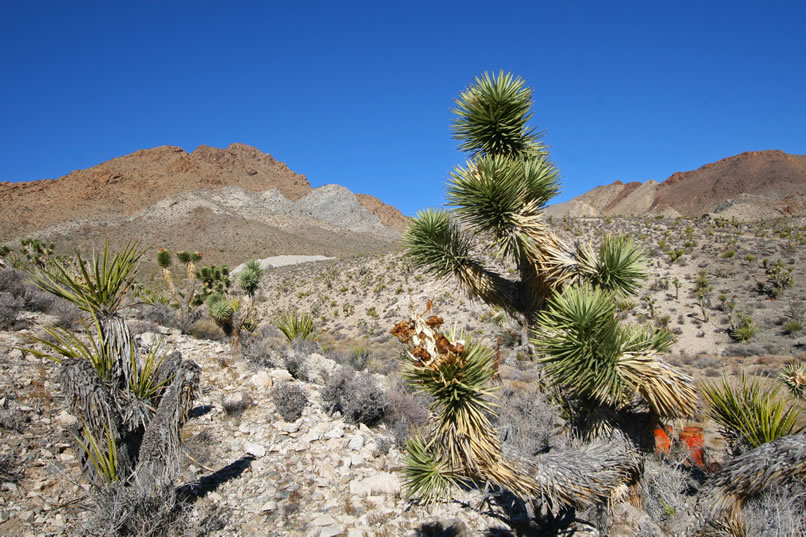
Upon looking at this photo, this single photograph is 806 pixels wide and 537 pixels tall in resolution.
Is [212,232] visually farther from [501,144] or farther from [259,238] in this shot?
[501,144]

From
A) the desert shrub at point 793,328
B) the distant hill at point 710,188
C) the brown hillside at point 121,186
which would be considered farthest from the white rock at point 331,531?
the brown hillside at point 121,186

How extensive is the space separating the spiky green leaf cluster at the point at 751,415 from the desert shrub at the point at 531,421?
2075 millimetres

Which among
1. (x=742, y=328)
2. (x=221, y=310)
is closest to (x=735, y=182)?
(x=742, y=328)

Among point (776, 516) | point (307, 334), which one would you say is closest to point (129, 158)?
point (307, 334)

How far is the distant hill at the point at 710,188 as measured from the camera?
242ft

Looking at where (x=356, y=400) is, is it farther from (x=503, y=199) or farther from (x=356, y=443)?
(x=503, y=199)

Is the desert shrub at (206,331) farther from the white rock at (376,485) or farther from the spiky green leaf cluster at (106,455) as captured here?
the spiky green leaf cluster at (106,455)

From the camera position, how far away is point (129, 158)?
10081 cm

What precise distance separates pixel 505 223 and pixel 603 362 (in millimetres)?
1894

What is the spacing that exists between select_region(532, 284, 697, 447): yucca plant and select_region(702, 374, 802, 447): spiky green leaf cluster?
0.63 meters

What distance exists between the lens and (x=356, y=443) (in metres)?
7.23

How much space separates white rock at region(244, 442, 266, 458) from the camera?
659 cm

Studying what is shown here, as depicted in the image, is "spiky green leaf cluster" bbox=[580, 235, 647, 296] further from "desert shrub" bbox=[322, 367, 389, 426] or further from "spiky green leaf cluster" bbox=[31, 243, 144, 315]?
"spiky green leaf cluster" bbox=[31, 243, 144, 315]

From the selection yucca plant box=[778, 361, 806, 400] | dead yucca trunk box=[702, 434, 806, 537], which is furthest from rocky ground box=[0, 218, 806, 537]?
yucca plant box=[778, 361, 806, 400]
